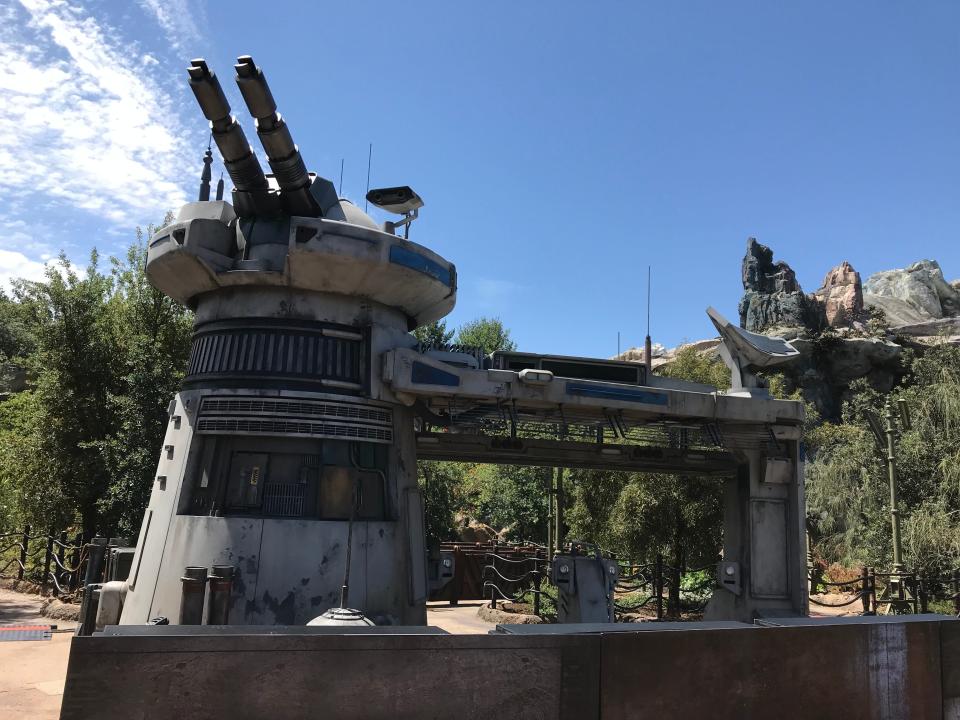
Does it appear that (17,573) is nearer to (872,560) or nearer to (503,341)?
(872,560)

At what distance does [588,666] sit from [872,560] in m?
23.2

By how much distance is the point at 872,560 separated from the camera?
2395 cm

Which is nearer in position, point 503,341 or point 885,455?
point 885,455

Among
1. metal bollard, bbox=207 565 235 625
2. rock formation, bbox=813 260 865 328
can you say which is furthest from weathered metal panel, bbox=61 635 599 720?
rock formation, bbox=813 260 865 328

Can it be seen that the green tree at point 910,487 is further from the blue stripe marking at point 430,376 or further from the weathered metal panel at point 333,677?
the weathered metal panel at point 333,677

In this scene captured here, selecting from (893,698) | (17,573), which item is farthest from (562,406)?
(17,573)

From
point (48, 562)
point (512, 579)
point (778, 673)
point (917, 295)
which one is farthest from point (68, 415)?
point (917, 295)

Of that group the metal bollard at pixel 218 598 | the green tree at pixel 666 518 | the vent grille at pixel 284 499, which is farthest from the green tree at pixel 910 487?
the metal bollard at pixel 218 598

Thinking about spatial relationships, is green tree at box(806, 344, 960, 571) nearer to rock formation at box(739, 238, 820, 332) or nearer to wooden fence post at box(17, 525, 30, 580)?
wooden fence post at box(17, 525, 30, 580)

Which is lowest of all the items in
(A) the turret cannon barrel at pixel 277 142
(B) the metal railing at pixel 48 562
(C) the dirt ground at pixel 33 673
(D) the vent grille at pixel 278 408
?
(C) the dirt ground at pixel 33 673

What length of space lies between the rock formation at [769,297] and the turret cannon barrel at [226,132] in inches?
2870

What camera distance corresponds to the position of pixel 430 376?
32.9 ft

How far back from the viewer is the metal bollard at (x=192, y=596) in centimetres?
801

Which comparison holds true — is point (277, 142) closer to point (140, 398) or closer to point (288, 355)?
point (288, 355)
